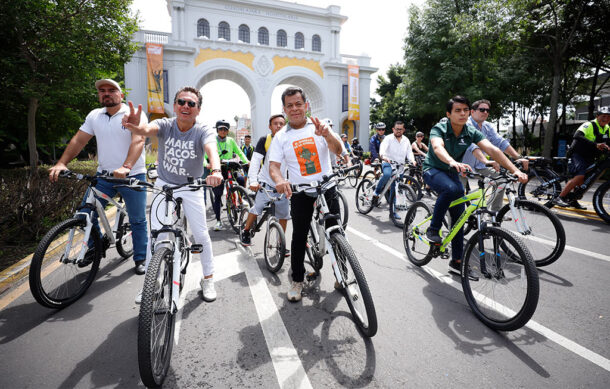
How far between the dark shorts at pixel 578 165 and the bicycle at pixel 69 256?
26.9ft

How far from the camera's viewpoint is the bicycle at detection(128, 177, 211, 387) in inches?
73.7

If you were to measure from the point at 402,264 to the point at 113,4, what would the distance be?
10.4 meters

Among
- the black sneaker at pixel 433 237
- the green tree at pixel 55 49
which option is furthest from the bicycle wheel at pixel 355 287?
the green tree at pixel 55 49

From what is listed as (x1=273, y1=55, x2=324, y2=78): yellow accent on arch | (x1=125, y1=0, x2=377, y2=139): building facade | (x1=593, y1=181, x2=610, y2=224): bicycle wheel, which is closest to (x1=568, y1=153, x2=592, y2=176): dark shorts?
(x1=593, y1=181, x2=610, y2=224): bicycle wheel

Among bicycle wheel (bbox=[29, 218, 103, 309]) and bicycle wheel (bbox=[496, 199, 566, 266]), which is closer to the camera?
bicycle wheel (bbox=[29, 218, 103, 309])

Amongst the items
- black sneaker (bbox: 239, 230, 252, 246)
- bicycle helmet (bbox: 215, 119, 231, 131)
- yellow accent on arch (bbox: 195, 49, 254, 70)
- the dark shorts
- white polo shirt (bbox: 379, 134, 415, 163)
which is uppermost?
yellow accent on arch (bbox: 195, 49, 254, 70)

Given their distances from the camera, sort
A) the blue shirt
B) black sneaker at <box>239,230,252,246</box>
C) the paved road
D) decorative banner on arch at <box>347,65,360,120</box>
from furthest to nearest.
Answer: decorative banner on arch at <box>347,65,360,120</box> → black sneaker at <box>239,230,252,246</box> → the blue shirt → the paved road

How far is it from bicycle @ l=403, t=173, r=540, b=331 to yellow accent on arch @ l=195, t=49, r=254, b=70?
94.2ft

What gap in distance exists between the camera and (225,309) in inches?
122

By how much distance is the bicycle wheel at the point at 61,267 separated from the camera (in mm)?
2832

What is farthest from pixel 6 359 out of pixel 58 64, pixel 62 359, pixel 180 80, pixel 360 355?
pixel 180 80

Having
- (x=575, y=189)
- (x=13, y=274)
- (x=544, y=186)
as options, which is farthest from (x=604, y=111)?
(x=13, y=274)

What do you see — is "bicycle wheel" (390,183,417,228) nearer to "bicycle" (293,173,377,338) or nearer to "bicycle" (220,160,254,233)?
"bicycle" (220,160,254,233)

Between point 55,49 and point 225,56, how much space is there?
857 inches
